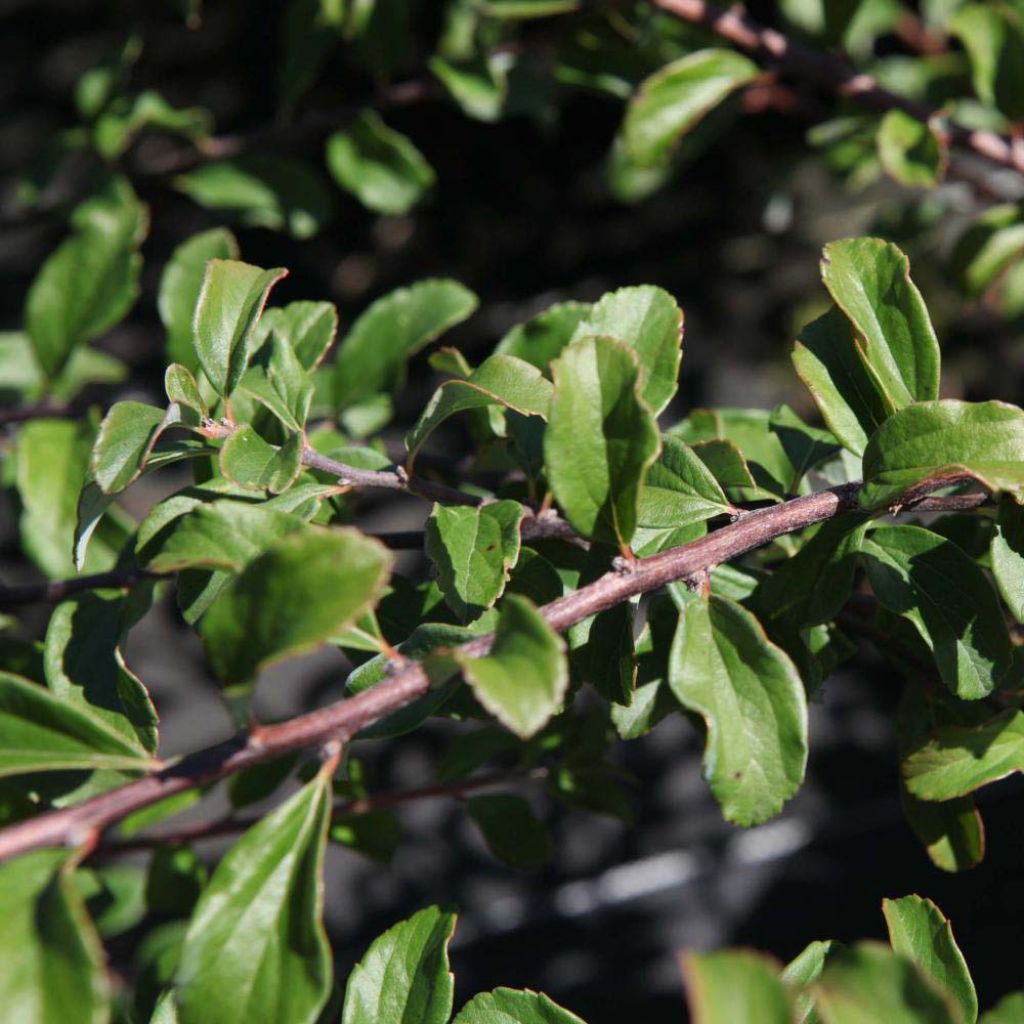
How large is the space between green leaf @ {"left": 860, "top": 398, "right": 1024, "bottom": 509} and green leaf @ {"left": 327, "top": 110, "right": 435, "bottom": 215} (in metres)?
0.95

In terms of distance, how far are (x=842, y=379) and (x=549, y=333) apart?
28cm

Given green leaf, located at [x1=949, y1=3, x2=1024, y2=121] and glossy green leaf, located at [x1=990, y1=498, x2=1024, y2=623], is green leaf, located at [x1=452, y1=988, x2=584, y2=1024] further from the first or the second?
green leaf, located at [x1=949, y1=3, x2=1024, y2=121]

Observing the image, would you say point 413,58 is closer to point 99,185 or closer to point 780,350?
point 99,185

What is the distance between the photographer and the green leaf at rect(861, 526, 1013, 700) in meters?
0.71

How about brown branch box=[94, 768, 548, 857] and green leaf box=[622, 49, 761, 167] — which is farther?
green leaf box=[622, 49, 761, 167]

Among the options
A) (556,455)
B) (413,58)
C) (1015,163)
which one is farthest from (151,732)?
(413,58)

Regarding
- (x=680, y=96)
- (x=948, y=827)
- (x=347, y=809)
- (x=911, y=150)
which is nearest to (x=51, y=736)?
(x=347, y=809)

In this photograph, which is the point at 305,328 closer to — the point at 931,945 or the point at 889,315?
the point at 889,315

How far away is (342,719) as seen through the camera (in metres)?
0.60

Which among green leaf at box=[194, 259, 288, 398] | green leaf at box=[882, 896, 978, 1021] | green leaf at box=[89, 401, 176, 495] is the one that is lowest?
green leaf at box=[882, 896, 978, 1021]

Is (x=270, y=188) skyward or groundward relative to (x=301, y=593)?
groundward

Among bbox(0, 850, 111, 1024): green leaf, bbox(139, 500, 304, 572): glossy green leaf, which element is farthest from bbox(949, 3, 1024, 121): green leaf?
bbox(0, 850, 111, 1024): green leaf

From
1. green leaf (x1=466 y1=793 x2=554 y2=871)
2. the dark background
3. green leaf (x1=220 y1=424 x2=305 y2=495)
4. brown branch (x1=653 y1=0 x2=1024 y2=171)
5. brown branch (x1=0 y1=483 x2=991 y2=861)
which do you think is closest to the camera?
brown branch (x1=0 y1=483 x2=991 y2=861)

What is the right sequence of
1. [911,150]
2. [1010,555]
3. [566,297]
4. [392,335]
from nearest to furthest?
[1010,555] < [392,335] < [911,150] < [566,297]
